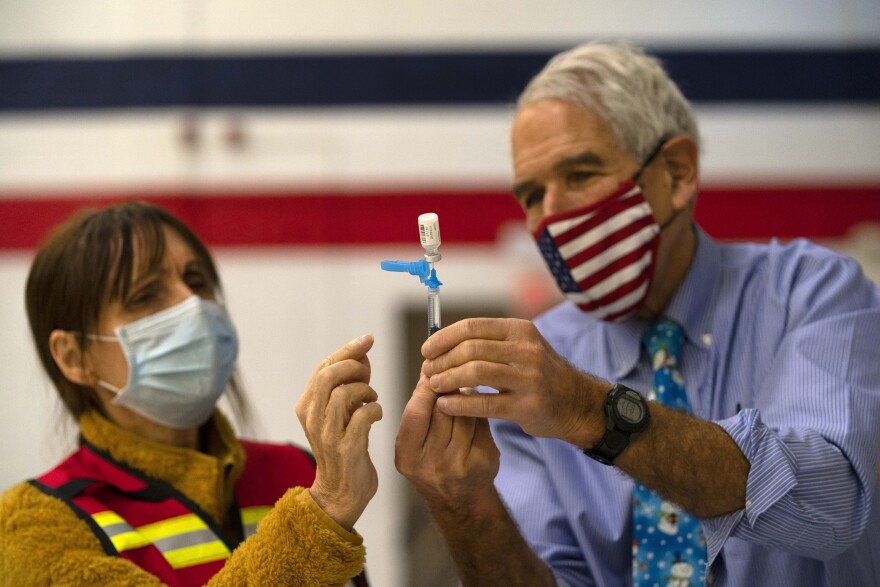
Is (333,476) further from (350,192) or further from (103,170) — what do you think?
(103,170)

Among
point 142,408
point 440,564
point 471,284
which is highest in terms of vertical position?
point 142,408

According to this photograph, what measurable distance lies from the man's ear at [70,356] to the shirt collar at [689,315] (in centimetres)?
89

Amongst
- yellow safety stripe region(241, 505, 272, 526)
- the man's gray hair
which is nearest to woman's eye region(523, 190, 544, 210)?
the man's gray hair

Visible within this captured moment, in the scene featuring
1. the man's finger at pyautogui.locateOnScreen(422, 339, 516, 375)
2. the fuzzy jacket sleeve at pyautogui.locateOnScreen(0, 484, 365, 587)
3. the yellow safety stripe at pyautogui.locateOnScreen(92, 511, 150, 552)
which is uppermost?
the man's finger at pyautogui.locateOnScreen(422, 339, 516, 375)

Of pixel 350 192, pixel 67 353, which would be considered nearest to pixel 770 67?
pixel 350 192

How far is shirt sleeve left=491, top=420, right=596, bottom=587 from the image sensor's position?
1.51 metres

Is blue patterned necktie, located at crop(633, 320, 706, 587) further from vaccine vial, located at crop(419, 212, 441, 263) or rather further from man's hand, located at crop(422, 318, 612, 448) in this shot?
vaccine vial, located at crop(419, 212, 441, 263)

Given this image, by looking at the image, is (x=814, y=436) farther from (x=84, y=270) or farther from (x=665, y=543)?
(x=84, y=270)

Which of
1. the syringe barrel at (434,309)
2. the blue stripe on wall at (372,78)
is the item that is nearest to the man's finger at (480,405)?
the syringe barrel at (434,309)

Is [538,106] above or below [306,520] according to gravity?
above

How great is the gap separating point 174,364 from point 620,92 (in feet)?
2.89

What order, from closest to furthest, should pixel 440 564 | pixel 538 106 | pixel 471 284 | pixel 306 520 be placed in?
pixel 306 520 < pixel 538 106 < pixel 440 564 < pixel 471 284

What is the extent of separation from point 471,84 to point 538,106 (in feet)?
7.34

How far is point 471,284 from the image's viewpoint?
145 inches
